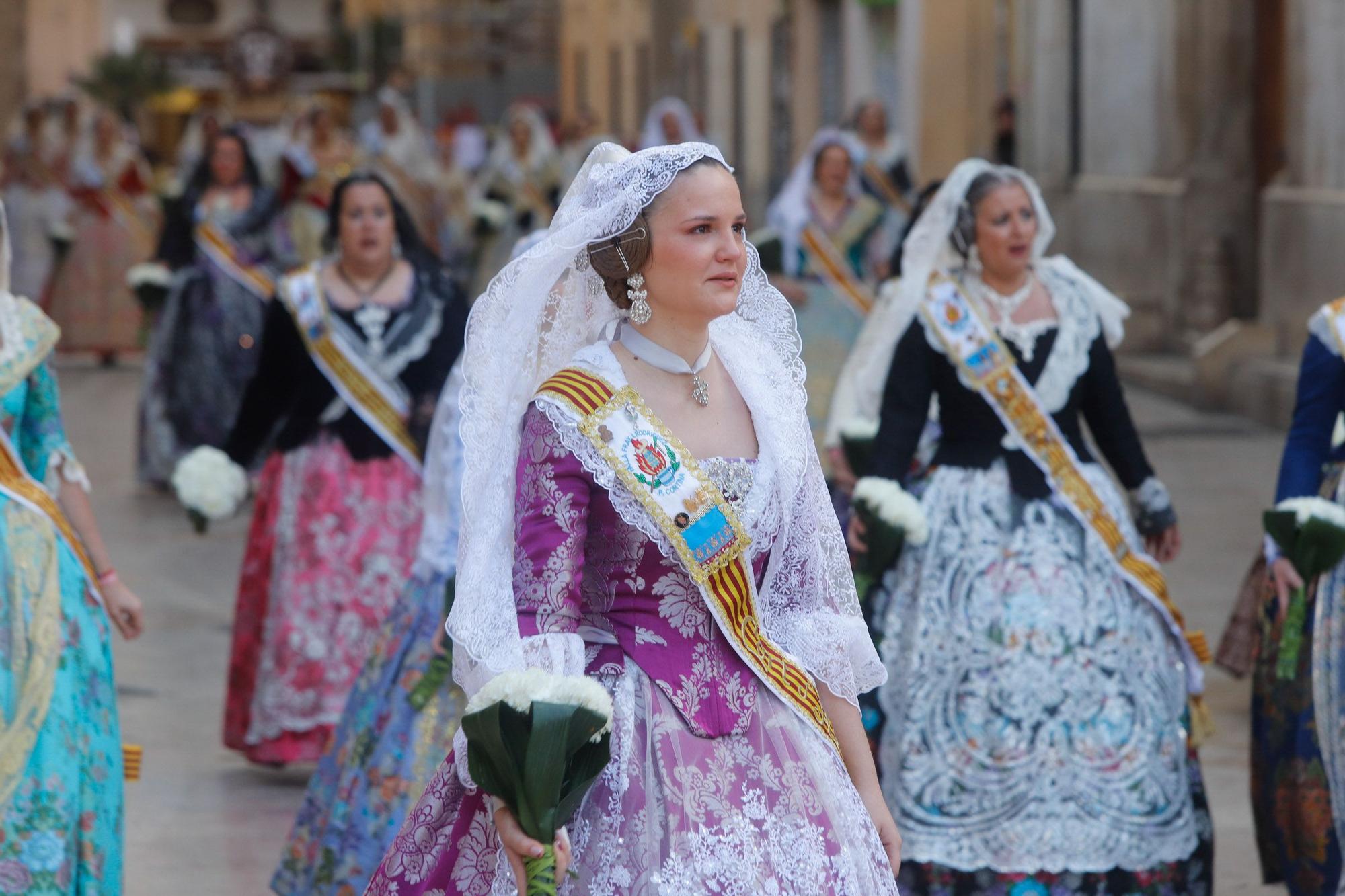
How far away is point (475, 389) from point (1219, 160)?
13.1 m

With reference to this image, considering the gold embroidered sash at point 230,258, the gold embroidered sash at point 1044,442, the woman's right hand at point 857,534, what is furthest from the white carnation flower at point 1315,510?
the gold embroidered sash at point 230,258

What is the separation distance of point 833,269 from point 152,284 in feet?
12.6

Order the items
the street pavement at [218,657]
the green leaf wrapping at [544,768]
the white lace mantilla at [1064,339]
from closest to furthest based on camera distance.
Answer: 1. the green leaf wrapping at [544,768]
2. the white lace mantilla at [1064,339]
3. the street pavement at [218,657]

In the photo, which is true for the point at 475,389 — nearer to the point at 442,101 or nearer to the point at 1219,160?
the point at 1219,160

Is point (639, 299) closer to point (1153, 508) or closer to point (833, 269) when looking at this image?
point (1153, 508)

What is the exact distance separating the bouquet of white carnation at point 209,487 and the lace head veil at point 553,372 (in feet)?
9.96

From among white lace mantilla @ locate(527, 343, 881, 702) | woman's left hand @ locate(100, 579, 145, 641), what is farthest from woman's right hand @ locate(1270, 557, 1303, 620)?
woman's left hand @ locate(100, 579, 145, 641)

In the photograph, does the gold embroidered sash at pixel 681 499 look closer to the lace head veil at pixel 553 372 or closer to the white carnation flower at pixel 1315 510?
the lace head veil at pixel 553 372

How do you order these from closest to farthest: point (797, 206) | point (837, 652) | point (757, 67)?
point (837, 652) → point (797, 206) → point (757, 67)

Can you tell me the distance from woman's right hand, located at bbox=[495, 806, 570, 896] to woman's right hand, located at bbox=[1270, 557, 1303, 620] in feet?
7.80

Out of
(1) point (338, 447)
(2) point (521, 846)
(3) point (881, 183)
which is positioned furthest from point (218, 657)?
(3) point (881, 183)

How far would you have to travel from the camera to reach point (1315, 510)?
4746mm

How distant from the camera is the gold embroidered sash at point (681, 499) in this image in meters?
3.15

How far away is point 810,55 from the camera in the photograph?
26219mm
